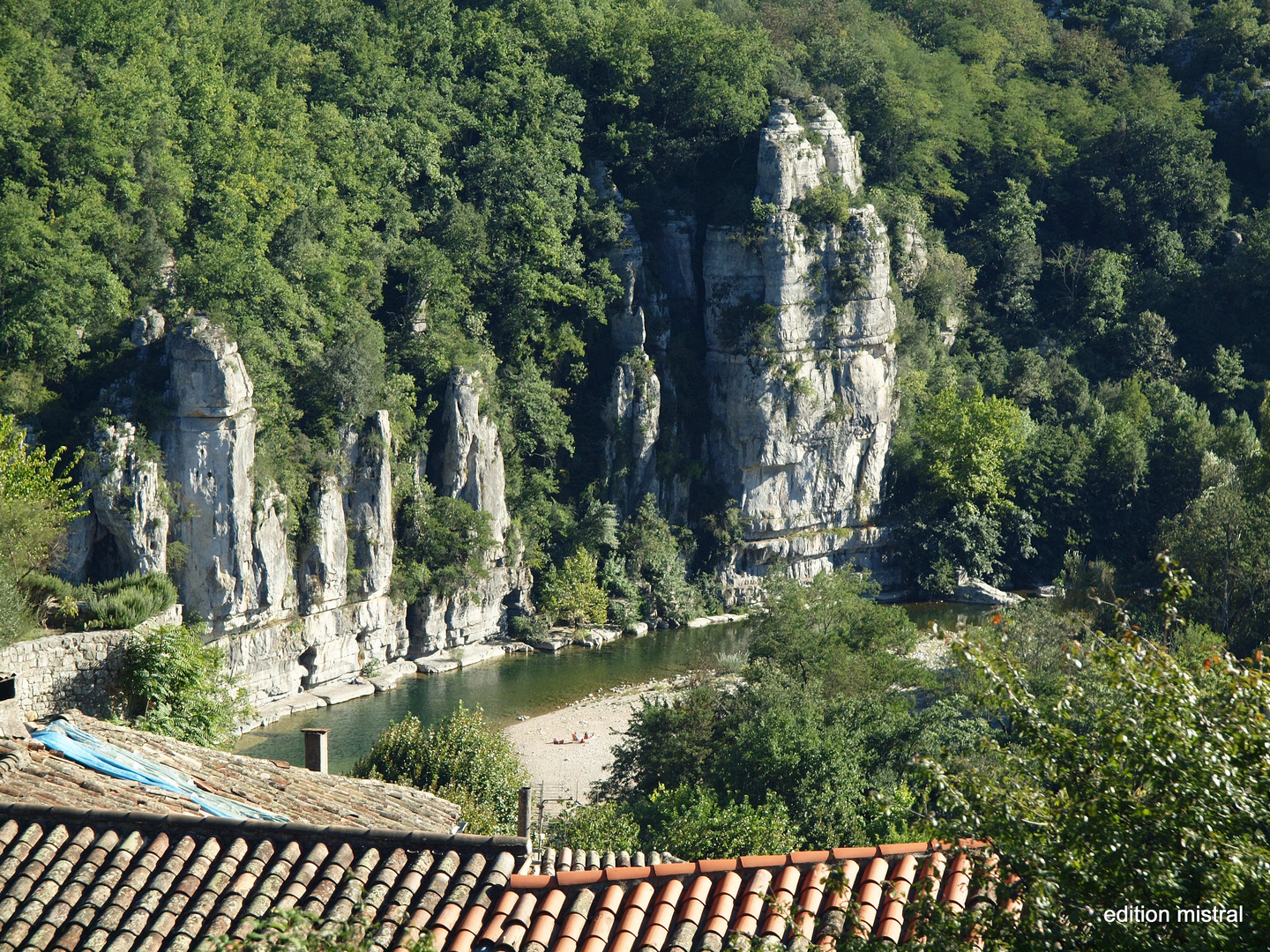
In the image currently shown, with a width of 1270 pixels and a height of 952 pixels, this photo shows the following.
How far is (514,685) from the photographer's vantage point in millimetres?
43000

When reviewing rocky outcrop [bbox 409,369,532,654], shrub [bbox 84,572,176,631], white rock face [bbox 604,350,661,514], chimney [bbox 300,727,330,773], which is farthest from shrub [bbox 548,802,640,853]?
white rock face [bbox 604,350,661,514]

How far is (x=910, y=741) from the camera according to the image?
27.8 m

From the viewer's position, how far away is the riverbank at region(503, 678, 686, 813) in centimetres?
3403

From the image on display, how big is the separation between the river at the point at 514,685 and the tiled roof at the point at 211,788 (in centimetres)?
1745

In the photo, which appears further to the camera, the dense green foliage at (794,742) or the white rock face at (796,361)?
the white rock face at (796,361)

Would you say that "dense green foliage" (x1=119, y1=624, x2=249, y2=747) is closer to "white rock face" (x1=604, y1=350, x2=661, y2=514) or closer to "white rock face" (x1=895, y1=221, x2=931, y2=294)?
"white rock face" (x1=604, y1=350, x2=661, y2=514)

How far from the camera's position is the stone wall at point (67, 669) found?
17.8 metres

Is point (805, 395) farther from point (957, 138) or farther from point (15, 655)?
point (15, 655)

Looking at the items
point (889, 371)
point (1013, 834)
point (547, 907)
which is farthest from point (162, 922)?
point (889, 371)

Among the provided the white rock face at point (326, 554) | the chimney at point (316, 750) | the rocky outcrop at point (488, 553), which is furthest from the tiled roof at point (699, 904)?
the rocky outcrop at point (488, 553)

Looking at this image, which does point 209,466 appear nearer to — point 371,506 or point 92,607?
point 371,506

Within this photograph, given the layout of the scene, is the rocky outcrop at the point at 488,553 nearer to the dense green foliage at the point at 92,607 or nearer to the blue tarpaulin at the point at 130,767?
the dense green foliage at the point at 92,607

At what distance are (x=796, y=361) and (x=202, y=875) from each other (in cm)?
4482

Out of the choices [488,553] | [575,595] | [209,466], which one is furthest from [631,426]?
[209,466]
